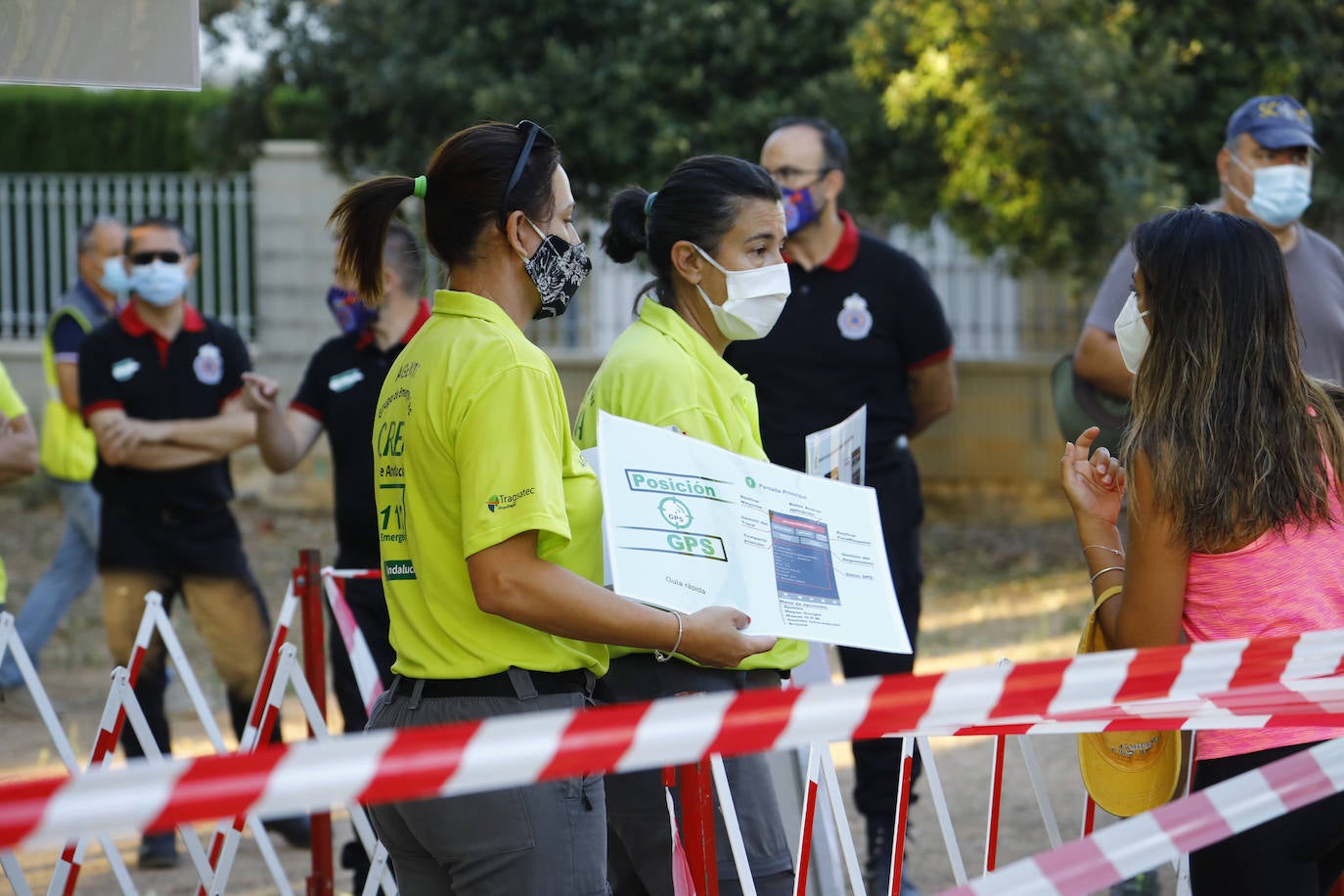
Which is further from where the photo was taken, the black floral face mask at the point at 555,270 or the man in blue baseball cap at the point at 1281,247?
the man in blue baseball cap at the point at 1281,247

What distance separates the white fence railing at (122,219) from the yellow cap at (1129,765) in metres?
12.2

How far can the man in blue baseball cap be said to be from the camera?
4.47 metres

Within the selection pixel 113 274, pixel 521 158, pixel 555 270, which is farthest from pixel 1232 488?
pixel 113 274

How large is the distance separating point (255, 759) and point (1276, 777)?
4.97 feet

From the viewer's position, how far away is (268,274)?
44.4 ft

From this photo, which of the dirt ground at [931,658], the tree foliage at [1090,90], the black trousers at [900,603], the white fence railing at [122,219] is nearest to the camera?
the black trousers at [900,603]

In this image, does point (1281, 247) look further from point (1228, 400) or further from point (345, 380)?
point (345, 380)

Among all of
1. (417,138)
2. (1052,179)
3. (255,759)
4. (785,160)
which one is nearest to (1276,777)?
(255,759)

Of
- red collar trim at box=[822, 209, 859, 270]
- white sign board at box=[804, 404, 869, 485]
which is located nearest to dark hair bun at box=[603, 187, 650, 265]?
white sign board at box=[804, 404, 869, 485]

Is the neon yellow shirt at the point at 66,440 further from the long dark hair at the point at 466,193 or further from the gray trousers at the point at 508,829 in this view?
the gray trousers at the point at 508,829

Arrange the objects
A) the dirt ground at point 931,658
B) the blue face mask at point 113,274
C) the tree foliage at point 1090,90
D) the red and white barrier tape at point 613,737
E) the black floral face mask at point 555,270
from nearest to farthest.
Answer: the red and white barrier tape at point 613,737, the black floral face mask at point 555,270, the dirt ground at point 931,658, the blue face mask at point 113,274, the tree foliage at point 1090,90

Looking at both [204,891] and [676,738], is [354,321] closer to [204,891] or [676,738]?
[204,891]

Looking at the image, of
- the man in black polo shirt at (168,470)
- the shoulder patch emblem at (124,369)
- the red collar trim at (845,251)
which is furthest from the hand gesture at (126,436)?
the red collar trim at (845,251)

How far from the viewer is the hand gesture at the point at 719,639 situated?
2.60m
